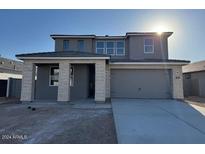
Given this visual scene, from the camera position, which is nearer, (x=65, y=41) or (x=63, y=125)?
(x=63, y=125)

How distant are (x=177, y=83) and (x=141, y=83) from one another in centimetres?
275

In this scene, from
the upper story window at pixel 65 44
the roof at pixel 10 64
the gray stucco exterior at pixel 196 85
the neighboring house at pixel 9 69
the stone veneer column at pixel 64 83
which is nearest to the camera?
the stone veneer column at pixel 64 83

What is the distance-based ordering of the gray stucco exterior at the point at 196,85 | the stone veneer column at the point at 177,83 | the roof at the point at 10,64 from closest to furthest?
1. the stone veneer column at the point at 177,83
2. the gray stucco exterior at the point at 196,85
3. the roof at the point at 10,64

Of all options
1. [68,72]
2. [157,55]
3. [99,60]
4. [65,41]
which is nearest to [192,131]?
[99,60]

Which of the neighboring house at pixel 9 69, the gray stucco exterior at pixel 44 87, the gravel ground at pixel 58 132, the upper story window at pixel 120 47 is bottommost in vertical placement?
the gravel ground at pixel 58 132

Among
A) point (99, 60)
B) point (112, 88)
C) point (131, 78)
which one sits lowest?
point (112, 88)

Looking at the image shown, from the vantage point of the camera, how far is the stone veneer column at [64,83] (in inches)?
→ 379

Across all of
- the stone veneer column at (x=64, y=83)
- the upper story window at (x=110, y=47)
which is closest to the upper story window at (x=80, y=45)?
the upper story window at (x=110, y=47)

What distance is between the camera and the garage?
11.9 meters

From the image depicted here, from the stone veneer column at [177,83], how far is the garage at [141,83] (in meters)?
0.39

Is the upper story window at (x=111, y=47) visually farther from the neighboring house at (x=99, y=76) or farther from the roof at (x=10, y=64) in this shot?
the roof at (x=10, y=64)

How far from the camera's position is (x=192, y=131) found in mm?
4414
